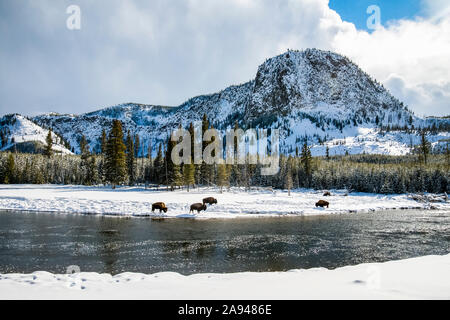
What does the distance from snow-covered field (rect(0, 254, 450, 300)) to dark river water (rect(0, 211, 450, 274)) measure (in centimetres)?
405

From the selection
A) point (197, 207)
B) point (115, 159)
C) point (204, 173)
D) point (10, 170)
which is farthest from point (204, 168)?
point (10, 170)

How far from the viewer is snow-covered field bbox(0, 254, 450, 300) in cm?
761

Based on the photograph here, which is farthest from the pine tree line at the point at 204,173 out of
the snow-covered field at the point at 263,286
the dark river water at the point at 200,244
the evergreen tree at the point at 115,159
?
the snow-covered field at the point at 263,286

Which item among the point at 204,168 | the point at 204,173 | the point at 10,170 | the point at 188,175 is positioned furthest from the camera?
the point at 10,170

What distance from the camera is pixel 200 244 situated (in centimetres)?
2022

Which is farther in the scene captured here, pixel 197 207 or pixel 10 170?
pixel 10 170

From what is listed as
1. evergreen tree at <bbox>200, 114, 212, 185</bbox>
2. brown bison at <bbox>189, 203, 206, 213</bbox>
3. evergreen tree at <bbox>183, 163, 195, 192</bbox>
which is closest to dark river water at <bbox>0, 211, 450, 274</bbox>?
brown bison at <bbox>189, 203, 206, 213</bbox>

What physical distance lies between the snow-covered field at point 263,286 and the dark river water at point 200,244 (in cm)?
405

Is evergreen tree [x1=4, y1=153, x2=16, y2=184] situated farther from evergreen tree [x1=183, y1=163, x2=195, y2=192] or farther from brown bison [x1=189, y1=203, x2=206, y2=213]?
brown bison [x1=189, y1=203, x2=206, y2=213]

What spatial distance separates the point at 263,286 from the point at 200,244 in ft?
40.0

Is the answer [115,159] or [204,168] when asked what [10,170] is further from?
[204,168]

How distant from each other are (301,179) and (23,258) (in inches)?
3740

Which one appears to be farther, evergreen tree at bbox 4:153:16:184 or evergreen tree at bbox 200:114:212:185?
evergreen tree at bbox 4:153:16:184
